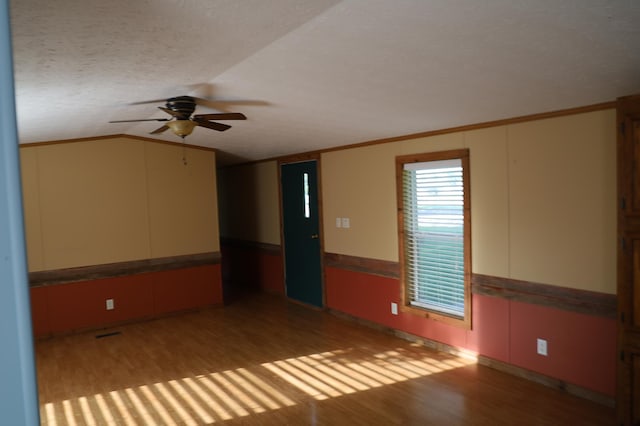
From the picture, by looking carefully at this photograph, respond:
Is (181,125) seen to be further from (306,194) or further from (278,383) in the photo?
(306,194)

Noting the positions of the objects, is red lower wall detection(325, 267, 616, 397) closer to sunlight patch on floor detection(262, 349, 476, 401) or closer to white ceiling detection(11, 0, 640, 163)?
sunlight patch on floor detection(262, 349, 476, 401)

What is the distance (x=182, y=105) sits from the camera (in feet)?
12.5

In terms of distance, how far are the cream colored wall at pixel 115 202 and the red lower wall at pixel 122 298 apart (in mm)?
282

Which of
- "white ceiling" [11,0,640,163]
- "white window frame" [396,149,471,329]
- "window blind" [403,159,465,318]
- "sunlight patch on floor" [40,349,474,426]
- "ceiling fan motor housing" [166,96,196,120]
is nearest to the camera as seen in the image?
"white ceiling" [11,0,640,163]

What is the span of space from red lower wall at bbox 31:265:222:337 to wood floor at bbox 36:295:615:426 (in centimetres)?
23

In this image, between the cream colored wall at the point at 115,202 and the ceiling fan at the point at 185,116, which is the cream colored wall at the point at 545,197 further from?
the cream colored wall at the point at 115,202

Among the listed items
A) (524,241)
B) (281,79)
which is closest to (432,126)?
(524,241)

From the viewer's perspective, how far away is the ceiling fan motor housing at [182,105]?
3.79 metres

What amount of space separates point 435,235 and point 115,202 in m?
3.99

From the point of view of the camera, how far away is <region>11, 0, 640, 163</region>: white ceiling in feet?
6.51

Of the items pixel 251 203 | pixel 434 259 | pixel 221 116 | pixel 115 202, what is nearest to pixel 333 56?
pixel 221 116

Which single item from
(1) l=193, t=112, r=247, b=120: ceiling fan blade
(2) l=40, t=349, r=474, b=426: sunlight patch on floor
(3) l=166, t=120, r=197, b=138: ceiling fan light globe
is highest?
(1) l=193, t=112, r=247, b=120: ceiling fan blade

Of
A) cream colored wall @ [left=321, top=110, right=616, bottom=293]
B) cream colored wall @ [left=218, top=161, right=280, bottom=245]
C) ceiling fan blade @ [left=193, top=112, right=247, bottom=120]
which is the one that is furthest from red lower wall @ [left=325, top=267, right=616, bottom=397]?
cream colored wall @ [left=218, top=161, right=280, bottom=245]

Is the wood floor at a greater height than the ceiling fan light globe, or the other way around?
the ceiling fan light globe
